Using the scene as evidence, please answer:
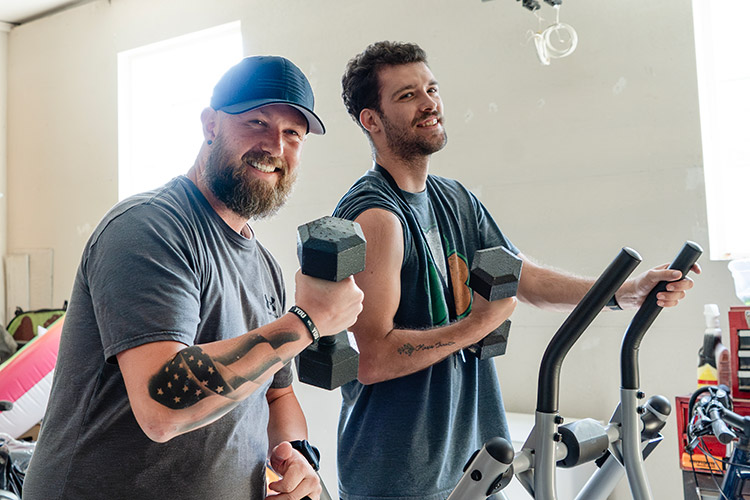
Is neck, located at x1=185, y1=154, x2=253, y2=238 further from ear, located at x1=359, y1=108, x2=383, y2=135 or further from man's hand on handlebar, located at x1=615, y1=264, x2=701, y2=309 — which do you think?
man's hand on handlebar, located at x1=615, y1=264, x2=701, y2=309

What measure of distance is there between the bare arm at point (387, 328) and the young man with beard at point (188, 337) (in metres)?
0.25

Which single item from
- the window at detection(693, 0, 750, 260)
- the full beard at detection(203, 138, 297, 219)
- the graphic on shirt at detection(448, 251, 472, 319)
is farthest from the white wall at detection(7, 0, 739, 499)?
the full beard at detection(203, 138, 297, 219)

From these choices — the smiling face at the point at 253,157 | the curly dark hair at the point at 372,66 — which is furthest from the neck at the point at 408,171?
the smiling face at the point at 253,157

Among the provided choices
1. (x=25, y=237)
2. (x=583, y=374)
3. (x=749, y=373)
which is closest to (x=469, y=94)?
(x=583, y=374)

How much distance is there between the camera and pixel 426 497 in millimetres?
1394

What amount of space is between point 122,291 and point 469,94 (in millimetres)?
2638

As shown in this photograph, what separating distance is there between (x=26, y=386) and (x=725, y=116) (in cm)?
367

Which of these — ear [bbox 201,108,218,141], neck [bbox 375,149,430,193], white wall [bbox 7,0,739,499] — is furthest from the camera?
white wall [bbox 7,0,739,499]

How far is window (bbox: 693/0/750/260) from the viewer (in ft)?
9.37

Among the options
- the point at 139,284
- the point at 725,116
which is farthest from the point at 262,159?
Result: the point at 725,116

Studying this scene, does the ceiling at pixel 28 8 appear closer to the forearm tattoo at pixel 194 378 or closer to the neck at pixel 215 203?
the neck at pixel 215 203

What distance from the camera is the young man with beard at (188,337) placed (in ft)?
3.10

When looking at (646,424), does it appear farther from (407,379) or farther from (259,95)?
(259,95)

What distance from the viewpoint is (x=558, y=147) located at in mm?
3078
